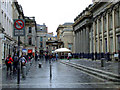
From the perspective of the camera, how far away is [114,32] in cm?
3547

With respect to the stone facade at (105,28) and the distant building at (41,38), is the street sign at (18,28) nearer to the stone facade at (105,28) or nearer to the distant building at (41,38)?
the stone facade at (105,28)

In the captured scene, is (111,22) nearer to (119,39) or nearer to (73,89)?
(119,39)

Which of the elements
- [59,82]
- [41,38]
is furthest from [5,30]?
[41,38]

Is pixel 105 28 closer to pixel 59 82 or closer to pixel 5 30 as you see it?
pixel 5 30

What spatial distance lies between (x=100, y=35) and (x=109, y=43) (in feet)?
22.0

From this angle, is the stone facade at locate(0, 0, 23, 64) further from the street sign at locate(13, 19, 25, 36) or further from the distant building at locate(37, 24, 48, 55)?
the distant building at locate(37, 24, 48, 55)

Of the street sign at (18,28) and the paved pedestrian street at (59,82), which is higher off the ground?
the street sign at (18,28)

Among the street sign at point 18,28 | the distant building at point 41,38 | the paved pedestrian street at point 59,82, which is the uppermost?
the distant building at point 41,38

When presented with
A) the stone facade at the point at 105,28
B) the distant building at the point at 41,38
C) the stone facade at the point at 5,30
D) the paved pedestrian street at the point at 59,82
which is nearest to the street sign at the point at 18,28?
the paved pedestrian street at the point at 59,82

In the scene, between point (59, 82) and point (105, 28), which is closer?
point (59, 82)

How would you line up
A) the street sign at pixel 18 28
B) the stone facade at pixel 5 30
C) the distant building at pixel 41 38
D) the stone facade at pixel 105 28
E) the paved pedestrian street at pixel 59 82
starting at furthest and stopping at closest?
the distant building at pixel 41 38 < the stone facade at pixel 105 28 < the stone facade at pixel 5 30 < the street sign at pixel 18 28 < the paved pedestrian street at pixel 59 82

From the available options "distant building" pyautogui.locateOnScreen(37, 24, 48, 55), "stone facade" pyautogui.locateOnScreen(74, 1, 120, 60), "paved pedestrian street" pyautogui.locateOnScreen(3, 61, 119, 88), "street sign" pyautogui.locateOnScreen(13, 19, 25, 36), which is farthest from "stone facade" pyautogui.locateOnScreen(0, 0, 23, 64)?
"distant building" pyautogui.locateOnScreen(37, 24, 48, 55)

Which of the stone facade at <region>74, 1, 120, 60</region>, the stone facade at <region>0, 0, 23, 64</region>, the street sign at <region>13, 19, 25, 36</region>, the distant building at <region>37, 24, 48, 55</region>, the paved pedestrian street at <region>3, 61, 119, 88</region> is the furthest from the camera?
the distant building at <region>37, 24, 48, 55</region>

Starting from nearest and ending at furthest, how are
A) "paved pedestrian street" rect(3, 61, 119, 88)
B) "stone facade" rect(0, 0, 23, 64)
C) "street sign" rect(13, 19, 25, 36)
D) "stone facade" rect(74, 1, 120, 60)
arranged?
1. "paved pedestrian street" rect(3, 61, 119, 88)
2. "street sign" rect(13, 19, 25, 36)
3. "stone facade" rect(0, 0, 23, 64)
4. "stone facade" rect(74, 1, 120, 60)
